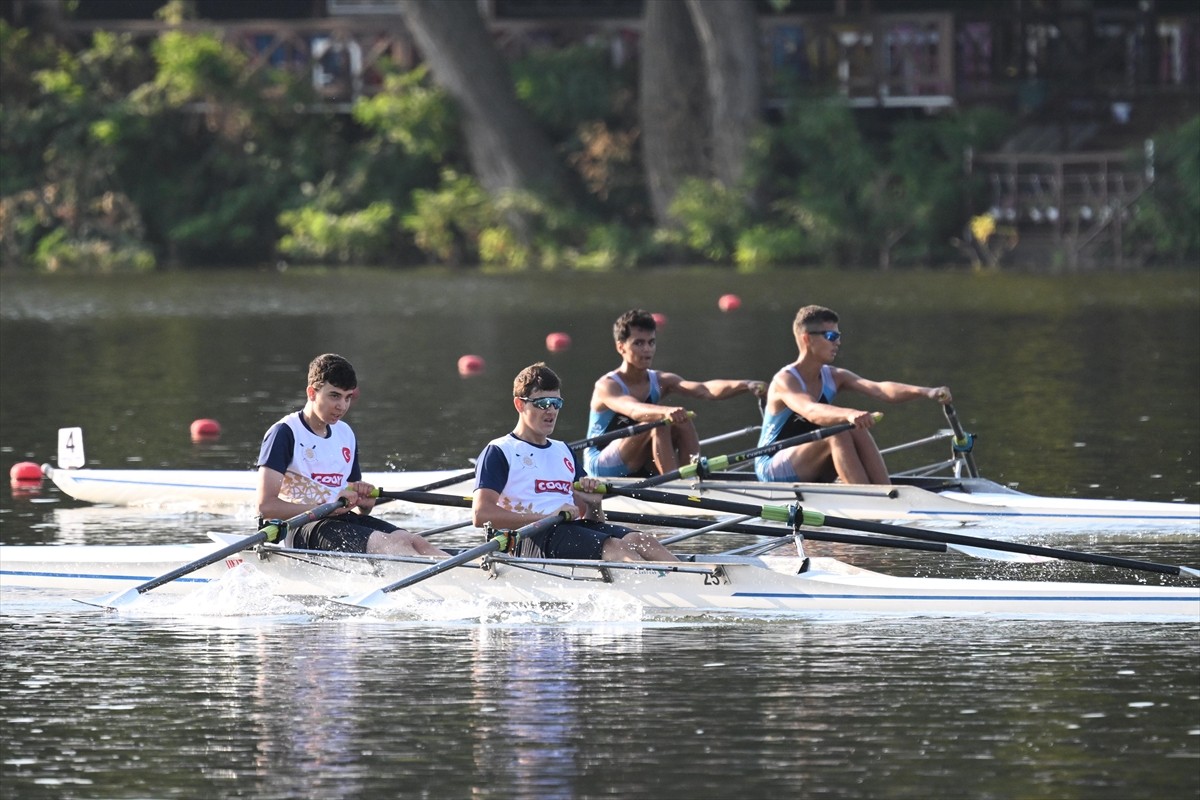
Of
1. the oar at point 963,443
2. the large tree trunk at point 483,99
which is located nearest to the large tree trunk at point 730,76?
the large tree trunk at point 483,99

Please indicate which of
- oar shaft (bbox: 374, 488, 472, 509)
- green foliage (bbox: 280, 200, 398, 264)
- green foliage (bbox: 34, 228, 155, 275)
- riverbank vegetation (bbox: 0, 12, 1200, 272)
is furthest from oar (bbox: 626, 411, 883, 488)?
green foliage (bbox: 34, 228, 155, 275)

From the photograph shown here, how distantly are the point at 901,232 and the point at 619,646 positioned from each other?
30718mm

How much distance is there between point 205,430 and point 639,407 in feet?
19.6

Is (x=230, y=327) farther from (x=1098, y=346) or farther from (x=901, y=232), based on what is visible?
(x=901, y=232)

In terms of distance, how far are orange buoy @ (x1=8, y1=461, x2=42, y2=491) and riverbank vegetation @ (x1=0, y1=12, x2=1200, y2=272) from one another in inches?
972

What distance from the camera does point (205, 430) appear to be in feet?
63.7

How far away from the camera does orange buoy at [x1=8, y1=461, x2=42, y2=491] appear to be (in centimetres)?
1686

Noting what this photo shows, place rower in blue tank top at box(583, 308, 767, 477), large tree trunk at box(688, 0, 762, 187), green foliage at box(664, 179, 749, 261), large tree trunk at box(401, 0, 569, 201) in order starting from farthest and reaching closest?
large tree trunk at box(401, 0, 569, 201), green foliage at box(664, 179, 749, 261), large tree trunk at box(688, 0, 762, 187), rower in blue tank top at box(583, 308, 767, 477)

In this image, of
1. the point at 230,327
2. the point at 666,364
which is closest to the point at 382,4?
the point at 230,327

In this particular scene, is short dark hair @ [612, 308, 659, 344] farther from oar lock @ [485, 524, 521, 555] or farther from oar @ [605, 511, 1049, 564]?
oar lock @ [485, 524, 521, 555]

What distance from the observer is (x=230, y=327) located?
101ft

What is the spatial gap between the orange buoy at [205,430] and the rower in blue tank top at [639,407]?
17.0 ft

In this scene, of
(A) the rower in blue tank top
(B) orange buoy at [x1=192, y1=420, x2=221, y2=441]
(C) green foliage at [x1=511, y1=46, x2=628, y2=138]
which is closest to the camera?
(A) the rower in blue tank top

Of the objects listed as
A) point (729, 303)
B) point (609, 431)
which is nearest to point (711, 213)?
point (729, 303)
